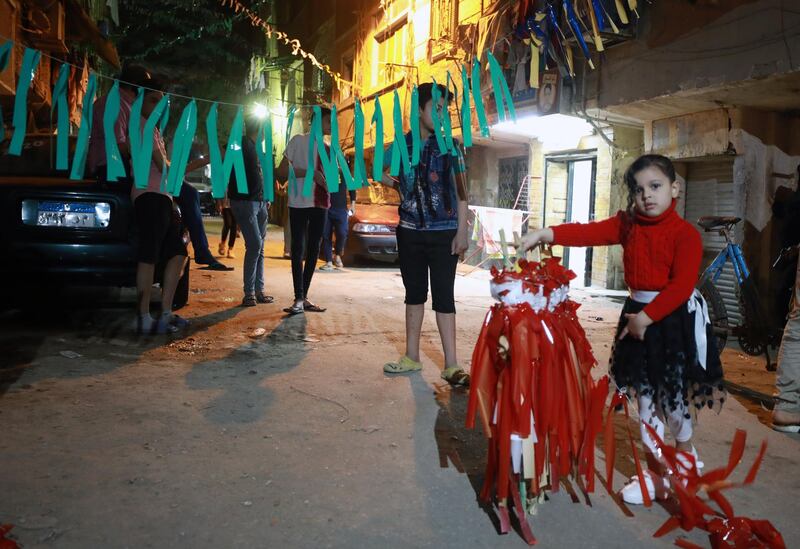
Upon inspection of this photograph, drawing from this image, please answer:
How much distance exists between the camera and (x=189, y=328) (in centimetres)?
539

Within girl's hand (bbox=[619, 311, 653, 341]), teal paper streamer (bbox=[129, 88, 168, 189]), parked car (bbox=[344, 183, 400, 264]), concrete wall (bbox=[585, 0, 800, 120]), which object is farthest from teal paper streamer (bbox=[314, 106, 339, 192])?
parked car (bbox=[344, 183, 400, 264])

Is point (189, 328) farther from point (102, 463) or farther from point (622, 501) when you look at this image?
point (622, 501)

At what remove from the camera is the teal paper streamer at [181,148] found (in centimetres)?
357

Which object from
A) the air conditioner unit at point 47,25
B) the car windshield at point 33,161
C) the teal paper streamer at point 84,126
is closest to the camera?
the teal paper streamer at point 84,126

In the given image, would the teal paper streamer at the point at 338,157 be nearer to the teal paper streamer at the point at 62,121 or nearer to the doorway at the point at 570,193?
the teal paper streamer at the point at 62,121

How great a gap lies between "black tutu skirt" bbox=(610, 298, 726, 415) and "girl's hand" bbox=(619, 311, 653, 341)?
9cm

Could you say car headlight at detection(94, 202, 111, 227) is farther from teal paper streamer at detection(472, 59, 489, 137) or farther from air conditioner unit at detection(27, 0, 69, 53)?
air conditioner unit at detection(27, 0, 69, 53)

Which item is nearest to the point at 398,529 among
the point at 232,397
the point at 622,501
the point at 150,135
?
the point at 622,501

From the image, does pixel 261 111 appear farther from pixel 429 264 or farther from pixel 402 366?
pixel 402 366

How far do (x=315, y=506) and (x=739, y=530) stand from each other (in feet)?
5.07

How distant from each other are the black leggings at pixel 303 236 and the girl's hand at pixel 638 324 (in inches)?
158

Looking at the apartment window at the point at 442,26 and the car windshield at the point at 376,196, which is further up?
the apartment window at the point at 442,26

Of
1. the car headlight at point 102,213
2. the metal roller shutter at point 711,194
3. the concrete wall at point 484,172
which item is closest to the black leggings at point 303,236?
the car headlight at point 102,213

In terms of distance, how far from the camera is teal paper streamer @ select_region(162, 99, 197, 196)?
357 cm
